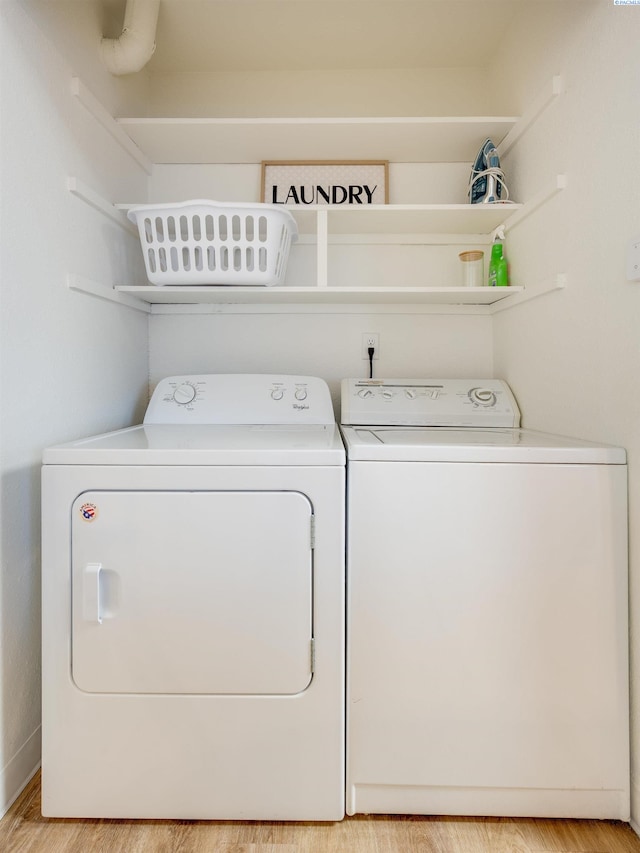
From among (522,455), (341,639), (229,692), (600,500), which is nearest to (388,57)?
(522,455)

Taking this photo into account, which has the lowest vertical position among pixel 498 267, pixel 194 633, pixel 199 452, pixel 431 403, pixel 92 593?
pixel 194 633

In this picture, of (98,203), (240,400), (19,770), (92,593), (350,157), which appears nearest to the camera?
(92,593)

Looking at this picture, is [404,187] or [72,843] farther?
[404,187]

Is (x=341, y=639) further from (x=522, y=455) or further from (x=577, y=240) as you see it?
(x=577, y=240)

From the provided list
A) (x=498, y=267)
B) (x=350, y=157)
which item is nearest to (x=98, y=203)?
(x=350, y=157)

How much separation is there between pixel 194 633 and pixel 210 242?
120 cm

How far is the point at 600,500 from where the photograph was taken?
3.76 feet

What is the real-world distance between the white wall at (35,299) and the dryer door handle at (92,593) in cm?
24

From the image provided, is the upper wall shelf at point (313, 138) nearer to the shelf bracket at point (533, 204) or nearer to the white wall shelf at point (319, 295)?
the shelf bracket at point (533, 204)

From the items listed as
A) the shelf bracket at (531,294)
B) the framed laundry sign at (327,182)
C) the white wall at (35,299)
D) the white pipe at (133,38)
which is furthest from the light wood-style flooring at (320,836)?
the white pipe at (133,38)

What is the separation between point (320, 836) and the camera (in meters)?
1.11

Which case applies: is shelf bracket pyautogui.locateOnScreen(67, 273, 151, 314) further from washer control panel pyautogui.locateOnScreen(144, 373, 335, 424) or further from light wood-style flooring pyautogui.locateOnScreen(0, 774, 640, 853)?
light wood-style flooring pyautogui.locateOnScreen(0, 774, 640, 853)

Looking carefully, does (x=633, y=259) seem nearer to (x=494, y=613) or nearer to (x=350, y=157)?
(x=494, y=613)

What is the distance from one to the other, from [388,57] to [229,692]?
235cm
